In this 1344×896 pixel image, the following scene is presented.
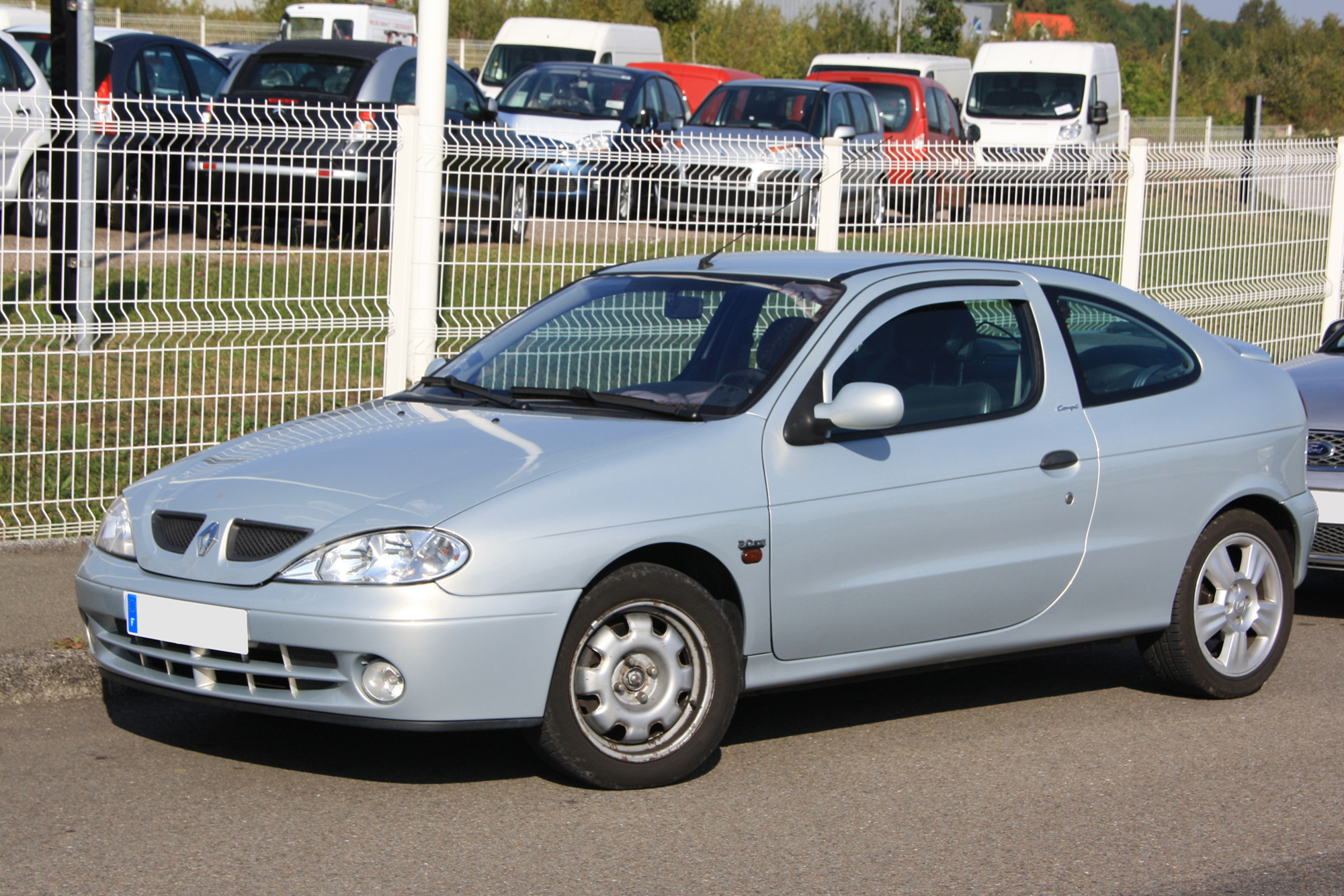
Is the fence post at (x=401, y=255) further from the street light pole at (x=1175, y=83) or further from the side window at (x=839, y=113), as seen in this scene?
the street light pole at (x=1175, y=83)

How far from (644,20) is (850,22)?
8725 millimetres

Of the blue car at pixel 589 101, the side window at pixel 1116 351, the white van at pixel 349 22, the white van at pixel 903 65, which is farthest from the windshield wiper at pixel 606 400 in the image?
the white van at pixel 349 22

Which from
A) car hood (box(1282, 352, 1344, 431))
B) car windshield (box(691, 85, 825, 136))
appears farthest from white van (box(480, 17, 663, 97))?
car hood (box(1282, 352, 1344, 431))

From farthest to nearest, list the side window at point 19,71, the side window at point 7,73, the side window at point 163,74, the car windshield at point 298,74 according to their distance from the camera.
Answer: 1. the side window at point 163,74
2. the car windshield at point 298,74
3. the side window at point 19,71
4. the side window at point 7,73

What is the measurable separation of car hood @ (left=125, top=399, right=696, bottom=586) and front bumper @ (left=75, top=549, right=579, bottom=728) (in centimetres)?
16

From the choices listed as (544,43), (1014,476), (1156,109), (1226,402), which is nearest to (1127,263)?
(1226,402)

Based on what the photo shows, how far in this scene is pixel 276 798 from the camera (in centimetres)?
468

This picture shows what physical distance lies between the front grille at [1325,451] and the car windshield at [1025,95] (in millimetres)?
22025

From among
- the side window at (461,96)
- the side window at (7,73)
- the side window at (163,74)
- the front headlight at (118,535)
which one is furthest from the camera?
the side window at (461,96)

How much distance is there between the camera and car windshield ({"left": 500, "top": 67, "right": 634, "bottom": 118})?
19.1 meters

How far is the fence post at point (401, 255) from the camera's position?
328 inches

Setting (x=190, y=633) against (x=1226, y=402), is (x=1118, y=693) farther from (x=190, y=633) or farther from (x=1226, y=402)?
(x=190, y=633)

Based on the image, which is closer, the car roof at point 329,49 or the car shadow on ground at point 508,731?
the car shadow on ground at point 508,731

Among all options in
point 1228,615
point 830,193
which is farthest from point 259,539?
point 830,193
